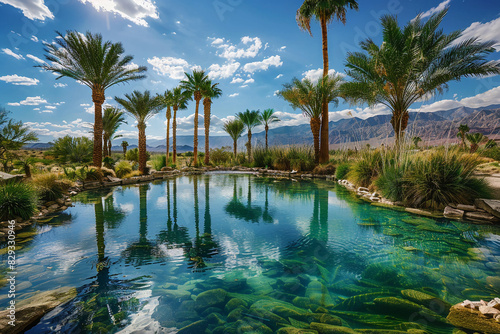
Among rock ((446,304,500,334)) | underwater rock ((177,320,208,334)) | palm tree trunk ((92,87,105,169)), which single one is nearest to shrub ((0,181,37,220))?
underwater rock ((177,320,208,334))

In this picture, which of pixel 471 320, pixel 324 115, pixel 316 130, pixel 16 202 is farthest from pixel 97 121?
pixel 471 320

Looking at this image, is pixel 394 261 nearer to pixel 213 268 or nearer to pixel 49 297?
pixel 213 268

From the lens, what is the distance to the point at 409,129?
7312 mm

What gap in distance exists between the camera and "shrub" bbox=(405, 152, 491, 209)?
18.6ft

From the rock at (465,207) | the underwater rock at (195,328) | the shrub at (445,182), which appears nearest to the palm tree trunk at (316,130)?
the shrub at (445,182)

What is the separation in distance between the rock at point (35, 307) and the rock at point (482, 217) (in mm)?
7498

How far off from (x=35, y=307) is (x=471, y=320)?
12.6ft

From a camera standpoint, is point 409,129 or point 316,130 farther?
point 316,130

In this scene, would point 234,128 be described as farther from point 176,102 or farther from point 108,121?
point 108,121

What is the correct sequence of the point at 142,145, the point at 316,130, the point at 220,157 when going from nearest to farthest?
the point at 142,145
the point at 316,130
the point at 220,157

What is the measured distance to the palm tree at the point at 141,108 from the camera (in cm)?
1539

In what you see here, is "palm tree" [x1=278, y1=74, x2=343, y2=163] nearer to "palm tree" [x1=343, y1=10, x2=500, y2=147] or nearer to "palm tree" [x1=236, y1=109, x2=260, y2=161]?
"palm tree" [x1=343, y1=10, x2=500, y2=147]

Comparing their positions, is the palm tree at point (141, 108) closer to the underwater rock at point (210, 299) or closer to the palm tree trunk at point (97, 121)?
the palm tree trunk at point (97, 121)

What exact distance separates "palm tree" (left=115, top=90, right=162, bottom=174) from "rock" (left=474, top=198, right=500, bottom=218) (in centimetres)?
1635
